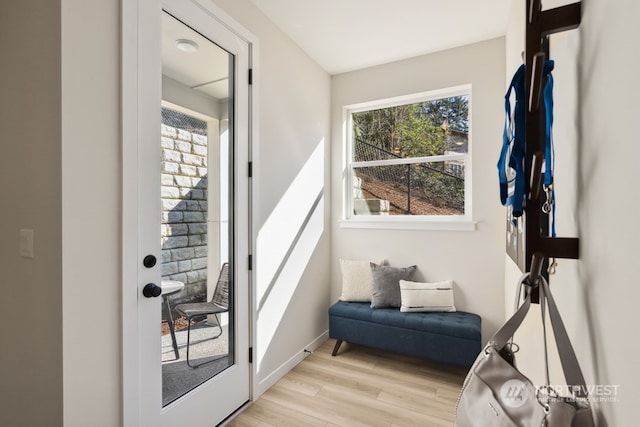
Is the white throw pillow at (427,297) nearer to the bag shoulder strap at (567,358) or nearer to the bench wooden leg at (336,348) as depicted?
the bench wooden leg at (336,348)

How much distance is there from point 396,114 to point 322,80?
842 millimetres

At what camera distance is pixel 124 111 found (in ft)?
4.50

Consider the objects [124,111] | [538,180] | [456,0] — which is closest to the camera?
[538,180]

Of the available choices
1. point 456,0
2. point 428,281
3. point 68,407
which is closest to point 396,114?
point 456,0

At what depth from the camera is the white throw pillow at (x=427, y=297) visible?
270 cm

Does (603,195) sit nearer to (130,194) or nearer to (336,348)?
(130,194)

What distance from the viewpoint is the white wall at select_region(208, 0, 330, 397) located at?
7.50ft

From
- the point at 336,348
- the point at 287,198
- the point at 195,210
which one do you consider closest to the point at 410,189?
the point at 287,198

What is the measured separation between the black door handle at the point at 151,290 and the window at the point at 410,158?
2128mm

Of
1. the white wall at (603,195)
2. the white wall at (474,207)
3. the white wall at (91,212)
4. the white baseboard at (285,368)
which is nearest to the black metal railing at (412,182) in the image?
the white wall at (474,207)

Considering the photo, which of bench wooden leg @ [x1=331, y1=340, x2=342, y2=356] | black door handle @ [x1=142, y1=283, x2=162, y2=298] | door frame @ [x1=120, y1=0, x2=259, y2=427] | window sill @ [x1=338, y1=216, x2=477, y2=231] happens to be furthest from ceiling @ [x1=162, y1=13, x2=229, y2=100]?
bench wooden leg @ [x1=331, y1=340, x2=342, y2=356]
